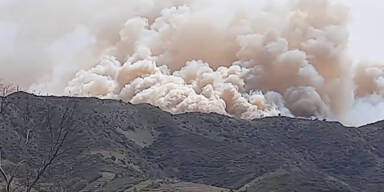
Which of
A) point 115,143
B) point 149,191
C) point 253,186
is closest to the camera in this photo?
point 149,191

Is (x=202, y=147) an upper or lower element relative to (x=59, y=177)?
upper

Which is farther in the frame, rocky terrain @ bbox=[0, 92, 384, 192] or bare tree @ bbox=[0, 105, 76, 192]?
rocky terrain @ bbox=[0, 92, 384, 192]

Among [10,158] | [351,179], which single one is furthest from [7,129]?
[351,179]

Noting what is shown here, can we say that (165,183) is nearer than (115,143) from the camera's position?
Yes

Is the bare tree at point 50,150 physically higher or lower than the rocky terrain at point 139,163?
lower

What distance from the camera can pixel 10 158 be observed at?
479 feet

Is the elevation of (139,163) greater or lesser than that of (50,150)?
greater

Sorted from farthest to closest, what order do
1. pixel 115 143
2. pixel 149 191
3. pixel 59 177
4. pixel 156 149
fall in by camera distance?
pixel 156 149, pixel 115 143, pixel 59 177, pixel 149 191

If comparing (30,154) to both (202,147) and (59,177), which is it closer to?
(59,177)

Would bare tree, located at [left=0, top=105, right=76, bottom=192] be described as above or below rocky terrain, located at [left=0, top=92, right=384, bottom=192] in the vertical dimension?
below

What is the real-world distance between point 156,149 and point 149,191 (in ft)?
235

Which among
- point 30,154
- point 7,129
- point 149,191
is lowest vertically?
point 149,191

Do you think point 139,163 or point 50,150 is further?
point 139,163

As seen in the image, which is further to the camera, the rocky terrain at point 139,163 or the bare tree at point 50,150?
the rocky terrain at point 139,163
